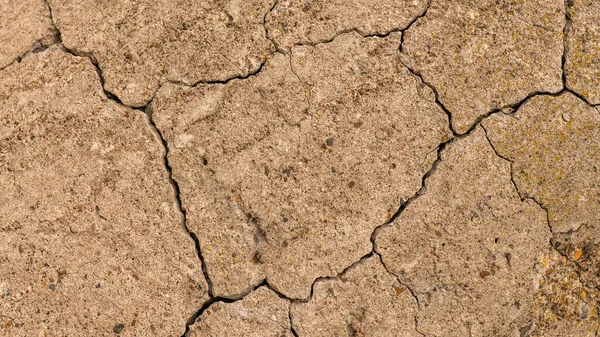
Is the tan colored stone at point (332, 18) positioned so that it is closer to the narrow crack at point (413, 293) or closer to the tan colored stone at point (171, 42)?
the tan colored stone at point (171, 42)

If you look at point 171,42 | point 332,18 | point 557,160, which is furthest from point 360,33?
point 557,160

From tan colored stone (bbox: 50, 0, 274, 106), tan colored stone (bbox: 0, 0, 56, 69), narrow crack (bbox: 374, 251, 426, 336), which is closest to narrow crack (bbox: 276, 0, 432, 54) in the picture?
tan colored stone (bbox: 50, 0, 274, 106)

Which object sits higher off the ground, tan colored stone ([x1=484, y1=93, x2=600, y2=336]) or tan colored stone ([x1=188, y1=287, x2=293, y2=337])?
tan colored stone ([x1=484, y1=93, x2=600, y2=336])

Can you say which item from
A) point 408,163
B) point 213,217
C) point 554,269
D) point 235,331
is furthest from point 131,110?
point 554,269

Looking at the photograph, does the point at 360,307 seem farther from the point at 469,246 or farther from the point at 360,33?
the point at 360,33

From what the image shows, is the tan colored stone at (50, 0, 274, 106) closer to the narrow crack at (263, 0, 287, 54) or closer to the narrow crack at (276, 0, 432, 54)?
the narrow crack at (263, 0, 287, 54)

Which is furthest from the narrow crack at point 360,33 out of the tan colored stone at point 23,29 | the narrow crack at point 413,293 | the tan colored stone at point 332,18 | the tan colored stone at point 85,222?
the tan colored stone at point 23,29
